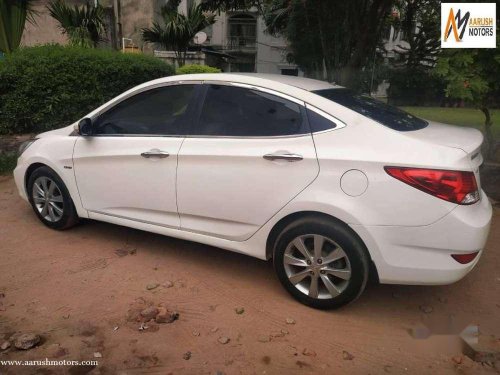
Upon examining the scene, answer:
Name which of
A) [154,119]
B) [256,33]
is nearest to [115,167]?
[154,119]

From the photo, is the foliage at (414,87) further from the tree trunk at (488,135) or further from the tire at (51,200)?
the tire at (51,200)

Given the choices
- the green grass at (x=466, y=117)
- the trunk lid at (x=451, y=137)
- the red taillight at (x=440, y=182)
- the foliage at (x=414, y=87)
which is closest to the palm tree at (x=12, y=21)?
the foliage at (x=414, y=87)

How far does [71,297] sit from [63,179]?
4.63ft

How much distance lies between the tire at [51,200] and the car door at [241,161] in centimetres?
148

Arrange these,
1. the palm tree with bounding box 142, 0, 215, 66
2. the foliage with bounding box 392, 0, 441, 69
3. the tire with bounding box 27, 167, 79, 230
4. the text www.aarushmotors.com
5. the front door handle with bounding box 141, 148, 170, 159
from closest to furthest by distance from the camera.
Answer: the text www.aarushmotors.com → the front door handle with bounding box 141, 148, 170, 159 → the tire with bounding box 27, 167, 79, 230 → the foliage with bounding box 392, 0, 441, 69 → the palm tree with bounding box 142, 0, 215, 66

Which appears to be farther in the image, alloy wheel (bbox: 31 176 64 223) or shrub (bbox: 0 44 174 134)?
shrub (bbox: 0 44 174 134)

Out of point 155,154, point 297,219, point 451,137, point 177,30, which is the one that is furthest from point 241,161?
point 177,30

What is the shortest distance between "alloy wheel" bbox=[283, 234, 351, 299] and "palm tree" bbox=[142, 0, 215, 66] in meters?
11.8

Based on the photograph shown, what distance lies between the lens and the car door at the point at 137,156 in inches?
145

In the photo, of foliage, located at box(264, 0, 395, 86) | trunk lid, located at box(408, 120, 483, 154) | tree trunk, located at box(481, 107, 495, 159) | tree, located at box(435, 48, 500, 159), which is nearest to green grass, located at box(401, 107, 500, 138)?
tree trunk, located at box(481, 107, 495, 159)

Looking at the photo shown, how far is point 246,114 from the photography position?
3.44 meters

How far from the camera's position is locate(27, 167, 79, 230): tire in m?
4.44

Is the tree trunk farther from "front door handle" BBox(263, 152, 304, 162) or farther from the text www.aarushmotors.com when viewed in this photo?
the text www.aarushmotors.com

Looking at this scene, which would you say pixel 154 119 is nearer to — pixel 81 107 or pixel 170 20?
pixel 81 107
